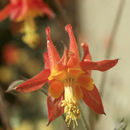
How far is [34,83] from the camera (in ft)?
2.23

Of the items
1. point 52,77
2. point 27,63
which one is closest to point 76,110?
point 52,77

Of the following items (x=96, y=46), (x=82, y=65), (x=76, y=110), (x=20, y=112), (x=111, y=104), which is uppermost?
(x=82, y=65)

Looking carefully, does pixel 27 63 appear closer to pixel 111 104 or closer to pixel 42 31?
pixel 42 31

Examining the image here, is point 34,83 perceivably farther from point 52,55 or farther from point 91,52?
point 91,52

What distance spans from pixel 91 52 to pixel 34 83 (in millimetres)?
1245

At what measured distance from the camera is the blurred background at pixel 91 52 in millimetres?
1738

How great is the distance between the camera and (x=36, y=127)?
1.83 meters

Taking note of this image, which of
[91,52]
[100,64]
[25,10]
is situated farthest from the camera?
[91,52]

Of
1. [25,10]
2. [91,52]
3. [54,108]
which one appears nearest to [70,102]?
[54,108]

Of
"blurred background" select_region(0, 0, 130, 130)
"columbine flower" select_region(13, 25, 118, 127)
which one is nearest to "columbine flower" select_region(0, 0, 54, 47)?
"blurred background" select_region(0, 0, 130, 130)

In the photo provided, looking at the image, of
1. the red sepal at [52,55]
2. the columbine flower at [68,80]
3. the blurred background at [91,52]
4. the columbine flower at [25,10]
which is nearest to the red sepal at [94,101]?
the columbine flower at [68,80]

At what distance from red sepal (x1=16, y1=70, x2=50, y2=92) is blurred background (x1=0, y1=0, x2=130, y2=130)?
770 mm

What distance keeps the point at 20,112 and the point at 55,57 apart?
1.37 m

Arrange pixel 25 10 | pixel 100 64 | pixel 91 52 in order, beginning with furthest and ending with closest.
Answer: pixel 91 52
pixel 25 10
pixel 100 64
